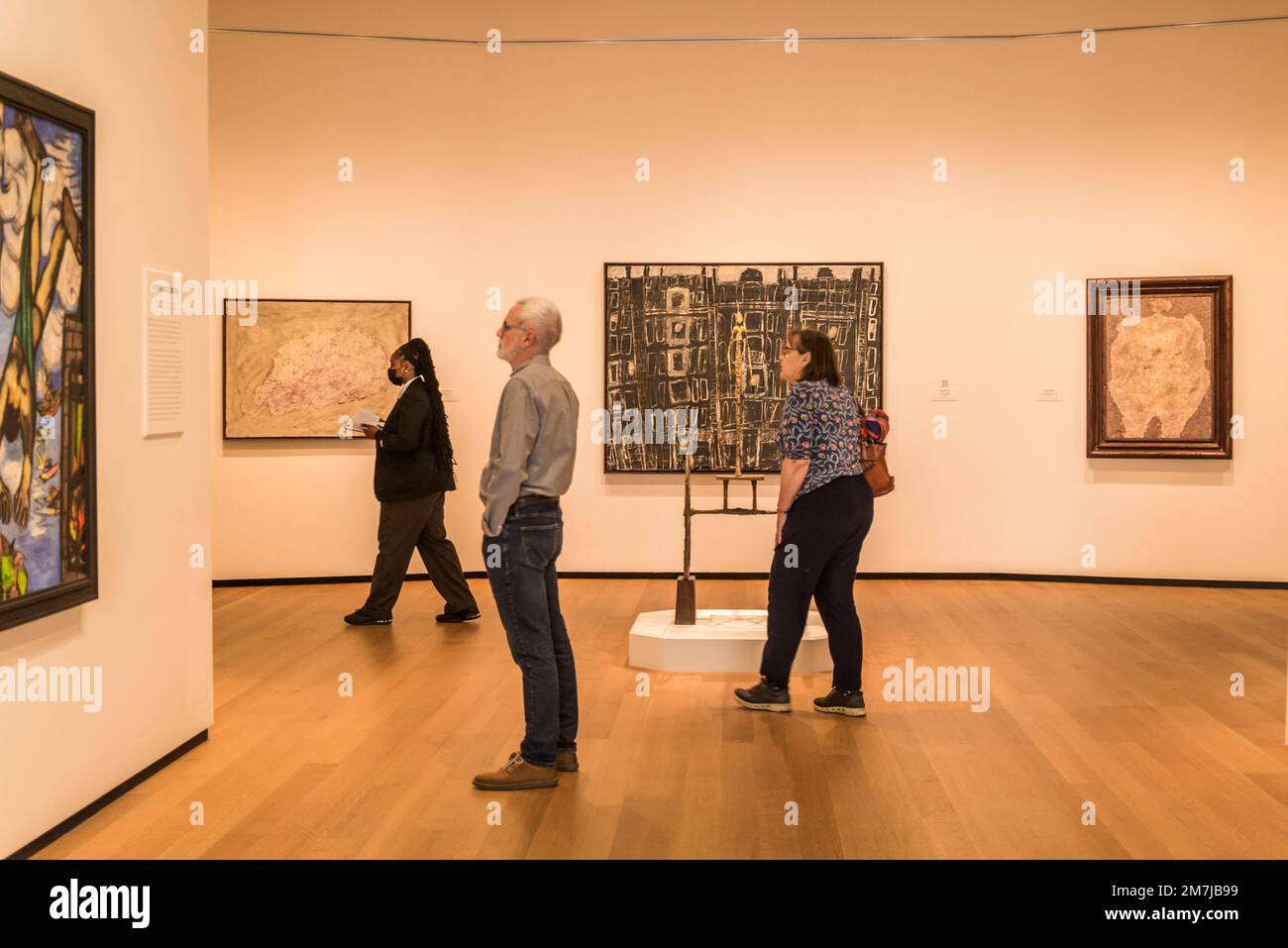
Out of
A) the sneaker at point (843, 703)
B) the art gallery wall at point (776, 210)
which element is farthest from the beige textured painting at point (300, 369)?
the sneaker at point (843, 703)

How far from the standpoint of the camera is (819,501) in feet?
18.8

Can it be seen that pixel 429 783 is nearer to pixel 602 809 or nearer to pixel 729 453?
pixel 602 809

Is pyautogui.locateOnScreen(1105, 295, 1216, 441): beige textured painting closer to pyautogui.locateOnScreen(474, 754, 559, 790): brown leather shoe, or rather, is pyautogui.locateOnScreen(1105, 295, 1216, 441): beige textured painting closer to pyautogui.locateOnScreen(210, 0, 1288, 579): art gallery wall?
pyautogui.locateOnScreen(210, 0, 1288, 579): art gallery wall

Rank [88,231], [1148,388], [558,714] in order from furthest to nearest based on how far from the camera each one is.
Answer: [1148,388]
[558,714]
[88,231]

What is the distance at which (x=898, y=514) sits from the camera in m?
10.4

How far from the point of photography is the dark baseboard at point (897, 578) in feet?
32.8

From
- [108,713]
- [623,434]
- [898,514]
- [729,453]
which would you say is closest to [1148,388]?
[898,514]

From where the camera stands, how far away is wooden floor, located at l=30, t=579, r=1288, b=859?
4254mm

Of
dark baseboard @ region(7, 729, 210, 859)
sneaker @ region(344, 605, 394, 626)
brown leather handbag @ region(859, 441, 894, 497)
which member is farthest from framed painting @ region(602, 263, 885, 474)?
dark baseboard @ region(7, 729, 210, 859)

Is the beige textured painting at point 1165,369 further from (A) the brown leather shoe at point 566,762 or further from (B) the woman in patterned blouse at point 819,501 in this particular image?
(A) the brown leather shoe at point 566,762

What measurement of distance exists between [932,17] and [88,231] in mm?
7703

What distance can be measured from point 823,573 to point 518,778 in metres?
1.79

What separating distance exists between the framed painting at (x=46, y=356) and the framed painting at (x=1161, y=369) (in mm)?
7833

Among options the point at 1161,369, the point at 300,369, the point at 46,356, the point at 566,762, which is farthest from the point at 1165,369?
the point at 46,356
